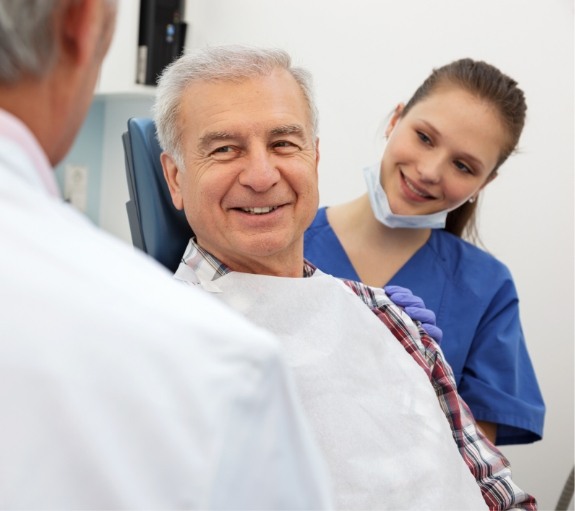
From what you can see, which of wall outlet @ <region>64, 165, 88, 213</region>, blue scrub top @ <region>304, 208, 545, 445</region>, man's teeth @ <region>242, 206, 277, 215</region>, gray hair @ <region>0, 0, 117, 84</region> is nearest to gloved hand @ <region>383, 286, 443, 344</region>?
blue scrub top @ <region>304, 208, 545, 445</region>

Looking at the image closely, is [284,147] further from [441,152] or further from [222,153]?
[441,152]

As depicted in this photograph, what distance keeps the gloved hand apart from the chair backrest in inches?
15.6

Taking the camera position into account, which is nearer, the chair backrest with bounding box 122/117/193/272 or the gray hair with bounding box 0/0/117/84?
the gray hair with bounding box 0/0/117/84

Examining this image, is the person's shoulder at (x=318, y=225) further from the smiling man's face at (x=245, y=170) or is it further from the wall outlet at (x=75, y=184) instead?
Answer: the wall outlet at (x=75, y=184)

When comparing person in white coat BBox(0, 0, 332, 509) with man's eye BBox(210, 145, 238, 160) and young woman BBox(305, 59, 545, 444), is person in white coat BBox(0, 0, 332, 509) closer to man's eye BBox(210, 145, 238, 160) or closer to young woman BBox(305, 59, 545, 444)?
man's eye BBox(210, 145, 238, 160)

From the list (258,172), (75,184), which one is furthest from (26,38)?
(75,184)

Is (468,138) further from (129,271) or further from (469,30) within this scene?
(129,271)

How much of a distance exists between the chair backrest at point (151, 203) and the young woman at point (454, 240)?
0.40 meters

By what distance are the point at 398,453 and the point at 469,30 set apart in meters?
1.36

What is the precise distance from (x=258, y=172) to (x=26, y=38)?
69 centimetres

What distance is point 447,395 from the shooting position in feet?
4.13

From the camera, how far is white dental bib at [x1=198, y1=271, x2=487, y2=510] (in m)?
1.03

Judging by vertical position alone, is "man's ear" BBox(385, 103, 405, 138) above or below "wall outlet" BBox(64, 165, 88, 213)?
above

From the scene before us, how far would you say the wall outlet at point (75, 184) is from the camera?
2.99 meters
